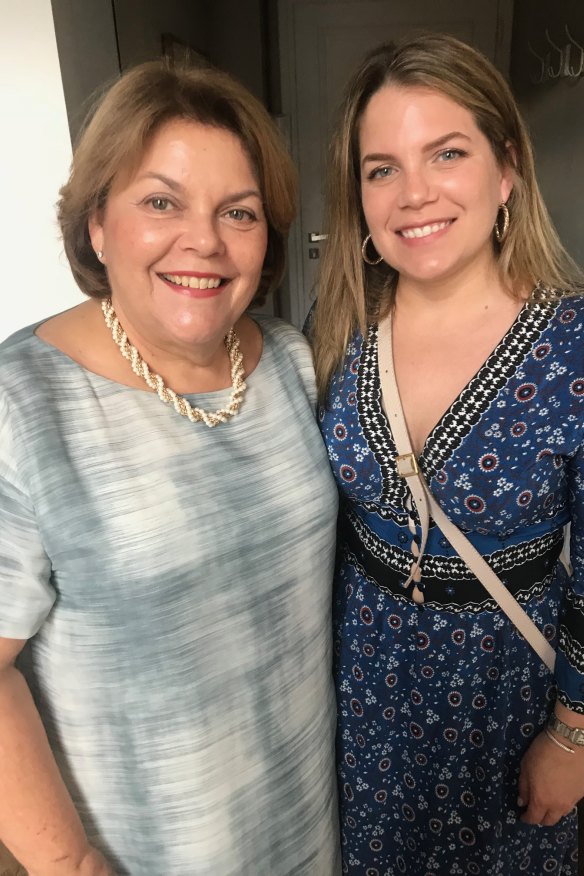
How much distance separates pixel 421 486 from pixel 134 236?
1.87 feet

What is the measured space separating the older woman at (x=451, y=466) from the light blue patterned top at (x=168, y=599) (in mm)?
134

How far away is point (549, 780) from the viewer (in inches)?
42.2

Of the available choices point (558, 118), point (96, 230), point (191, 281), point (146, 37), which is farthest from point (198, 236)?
point (558, 118)

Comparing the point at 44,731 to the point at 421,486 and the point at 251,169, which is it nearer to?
the point at 421,486

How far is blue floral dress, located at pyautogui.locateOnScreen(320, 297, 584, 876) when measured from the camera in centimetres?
98

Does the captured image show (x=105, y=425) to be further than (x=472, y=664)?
No

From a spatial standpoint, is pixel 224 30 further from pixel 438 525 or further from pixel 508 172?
pixel 438 525

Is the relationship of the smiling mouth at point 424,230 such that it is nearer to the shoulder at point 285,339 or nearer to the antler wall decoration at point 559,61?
the shoulder at point 285,339

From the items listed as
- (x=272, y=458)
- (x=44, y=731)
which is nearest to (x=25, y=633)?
(x=44, y=731)

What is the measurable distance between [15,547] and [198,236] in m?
0.46

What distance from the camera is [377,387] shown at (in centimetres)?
110

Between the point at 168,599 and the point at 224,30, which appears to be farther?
the point at 224,30

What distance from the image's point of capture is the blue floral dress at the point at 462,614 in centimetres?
98

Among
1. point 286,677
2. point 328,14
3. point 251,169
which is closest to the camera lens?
point 251,169
